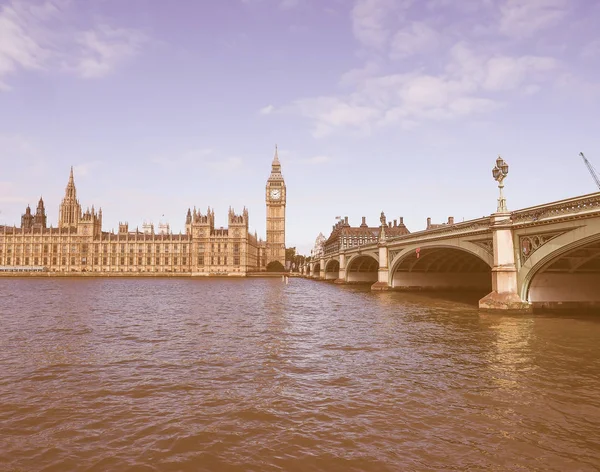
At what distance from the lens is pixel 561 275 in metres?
30.0

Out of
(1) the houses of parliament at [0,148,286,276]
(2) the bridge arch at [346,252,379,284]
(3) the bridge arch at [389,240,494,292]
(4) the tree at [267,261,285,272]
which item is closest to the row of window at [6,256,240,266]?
(1) the houses of parliament at [0,148,286,276]

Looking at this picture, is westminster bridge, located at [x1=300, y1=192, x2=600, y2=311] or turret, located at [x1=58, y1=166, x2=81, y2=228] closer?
westminster bridge, located at [x1=300, y1=192, x2=600, y2=311]

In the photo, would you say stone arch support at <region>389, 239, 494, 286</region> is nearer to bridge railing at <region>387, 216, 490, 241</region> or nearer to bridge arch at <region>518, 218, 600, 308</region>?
bridge railing at <region>387, 216, 490, 241</region>

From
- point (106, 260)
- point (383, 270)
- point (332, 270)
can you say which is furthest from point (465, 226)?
point (106, 260)

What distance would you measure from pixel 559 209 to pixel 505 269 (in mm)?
5644

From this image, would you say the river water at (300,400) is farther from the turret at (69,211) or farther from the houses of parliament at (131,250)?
the turret at (69,211)

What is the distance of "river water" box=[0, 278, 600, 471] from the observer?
26.7ft

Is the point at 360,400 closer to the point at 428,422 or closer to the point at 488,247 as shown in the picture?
the point at 428,422

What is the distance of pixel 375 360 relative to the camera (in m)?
16.2

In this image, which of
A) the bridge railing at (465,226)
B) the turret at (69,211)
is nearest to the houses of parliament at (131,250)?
the turret at (69,211)

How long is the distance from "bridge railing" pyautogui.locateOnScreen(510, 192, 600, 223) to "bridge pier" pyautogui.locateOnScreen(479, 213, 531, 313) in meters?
0.96

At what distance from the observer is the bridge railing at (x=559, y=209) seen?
22.3 metres

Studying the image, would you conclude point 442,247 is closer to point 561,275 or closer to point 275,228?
point 561,275

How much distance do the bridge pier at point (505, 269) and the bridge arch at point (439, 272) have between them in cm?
1991
